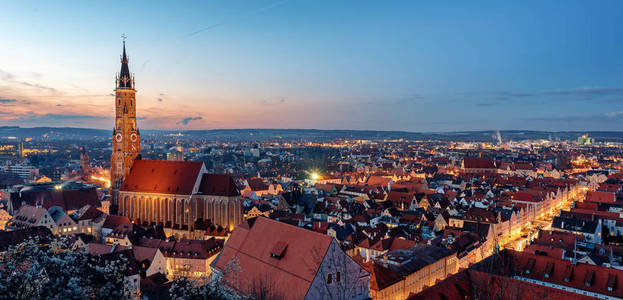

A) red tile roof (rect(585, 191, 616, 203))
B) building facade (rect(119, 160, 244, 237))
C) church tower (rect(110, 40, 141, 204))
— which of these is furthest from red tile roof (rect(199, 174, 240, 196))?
red tile roof (rect(585, 191, 616, 203))

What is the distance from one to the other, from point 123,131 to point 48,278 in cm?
5682

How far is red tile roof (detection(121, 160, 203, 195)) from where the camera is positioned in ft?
186

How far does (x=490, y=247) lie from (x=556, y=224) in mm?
10255

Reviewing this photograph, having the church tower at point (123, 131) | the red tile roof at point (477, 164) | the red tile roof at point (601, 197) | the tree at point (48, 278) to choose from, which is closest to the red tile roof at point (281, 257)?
the tree at point (48, 278)

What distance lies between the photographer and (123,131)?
63.5m

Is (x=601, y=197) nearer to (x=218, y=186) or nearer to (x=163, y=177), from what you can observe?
(x=218, y=186)

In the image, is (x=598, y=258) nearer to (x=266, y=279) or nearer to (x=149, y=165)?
(x=266, y=279)

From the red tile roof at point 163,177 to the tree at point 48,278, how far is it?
4414 centimetres

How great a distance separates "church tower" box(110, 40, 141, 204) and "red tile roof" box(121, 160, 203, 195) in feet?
14.3

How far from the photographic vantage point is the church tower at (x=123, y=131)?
63094mm

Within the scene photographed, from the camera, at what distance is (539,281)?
34.1 m

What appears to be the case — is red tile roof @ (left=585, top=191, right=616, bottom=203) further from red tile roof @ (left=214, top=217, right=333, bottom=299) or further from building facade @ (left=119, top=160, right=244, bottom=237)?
red tile roof @ (left=214, top=217, right=333, bottom=299)

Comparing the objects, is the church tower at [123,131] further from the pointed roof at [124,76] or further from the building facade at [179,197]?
the building facade at [179,197]

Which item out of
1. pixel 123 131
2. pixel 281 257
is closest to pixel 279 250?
pixel 281 257
